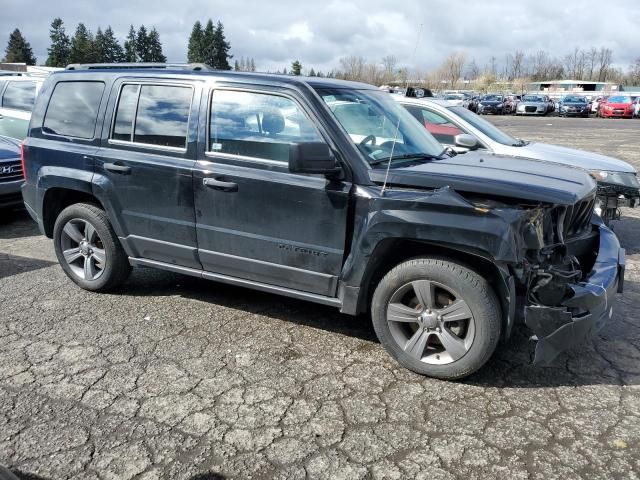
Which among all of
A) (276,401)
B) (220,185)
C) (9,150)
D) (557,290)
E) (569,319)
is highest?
(220,185)

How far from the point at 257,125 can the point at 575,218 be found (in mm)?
2378

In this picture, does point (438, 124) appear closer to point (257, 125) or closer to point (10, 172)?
point (257, 125)

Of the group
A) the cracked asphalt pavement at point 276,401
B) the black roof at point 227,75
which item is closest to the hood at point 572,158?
the cracked asphalt pavement at point 276,401

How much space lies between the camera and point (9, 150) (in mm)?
8250

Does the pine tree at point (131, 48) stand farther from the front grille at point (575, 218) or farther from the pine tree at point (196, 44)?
the front grille at point (575, 218)

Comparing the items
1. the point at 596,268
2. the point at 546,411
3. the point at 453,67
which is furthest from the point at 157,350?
the point at 453,67

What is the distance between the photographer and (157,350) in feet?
13.6

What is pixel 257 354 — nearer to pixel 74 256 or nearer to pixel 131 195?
pixel 131 195

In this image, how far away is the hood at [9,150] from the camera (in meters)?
8.05

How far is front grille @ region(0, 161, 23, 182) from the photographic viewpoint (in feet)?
25.8

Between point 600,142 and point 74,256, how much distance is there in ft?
66.9

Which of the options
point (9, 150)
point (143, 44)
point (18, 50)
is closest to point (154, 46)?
→ point (143, 44)

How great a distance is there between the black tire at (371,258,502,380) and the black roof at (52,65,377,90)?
62.3 inches

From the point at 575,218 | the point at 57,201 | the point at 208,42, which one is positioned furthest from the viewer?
the point at 208,42
